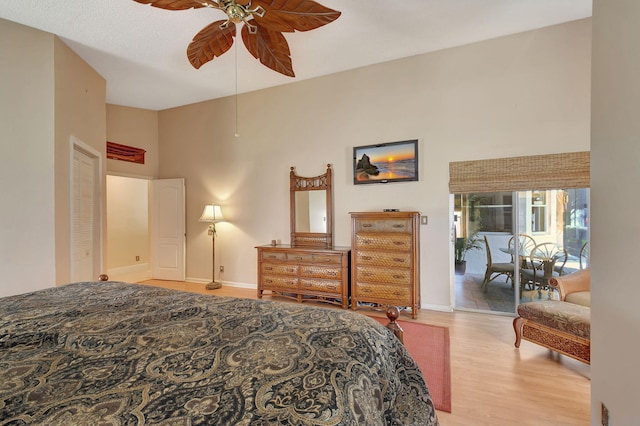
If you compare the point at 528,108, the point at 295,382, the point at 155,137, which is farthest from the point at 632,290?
the point at 155,137

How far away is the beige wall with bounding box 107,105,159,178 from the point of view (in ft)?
16.0

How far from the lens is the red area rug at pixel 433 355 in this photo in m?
1.97

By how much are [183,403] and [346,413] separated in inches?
16.1

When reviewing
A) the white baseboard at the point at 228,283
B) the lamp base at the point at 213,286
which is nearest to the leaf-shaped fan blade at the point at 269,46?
the white baseboard at the point at 228,283

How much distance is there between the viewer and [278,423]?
65 cm

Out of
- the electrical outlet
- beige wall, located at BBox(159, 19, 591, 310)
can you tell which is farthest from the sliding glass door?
the electrical outlet

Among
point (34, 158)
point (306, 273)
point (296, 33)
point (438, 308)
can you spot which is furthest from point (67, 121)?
point (438, 308)

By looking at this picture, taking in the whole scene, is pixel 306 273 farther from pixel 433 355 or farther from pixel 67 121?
pixel 67 121

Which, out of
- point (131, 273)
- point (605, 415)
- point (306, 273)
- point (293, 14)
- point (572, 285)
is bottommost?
point (131, 273)

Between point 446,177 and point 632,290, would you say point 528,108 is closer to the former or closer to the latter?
point 446,177

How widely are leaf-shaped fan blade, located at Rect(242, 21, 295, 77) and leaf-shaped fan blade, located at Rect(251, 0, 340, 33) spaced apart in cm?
13

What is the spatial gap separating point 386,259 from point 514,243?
62.2 inches

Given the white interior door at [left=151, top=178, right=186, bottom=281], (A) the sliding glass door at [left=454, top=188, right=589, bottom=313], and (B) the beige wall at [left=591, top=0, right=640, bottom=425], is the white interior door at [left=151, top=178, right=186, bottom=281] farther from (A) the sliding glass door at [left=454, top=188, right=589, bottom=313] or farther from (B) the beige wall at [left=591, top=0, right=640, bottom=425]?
(B) the beige wall at [left=591, top=0, right=640, bottom=425]

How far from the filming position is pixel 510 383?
2.08 m
